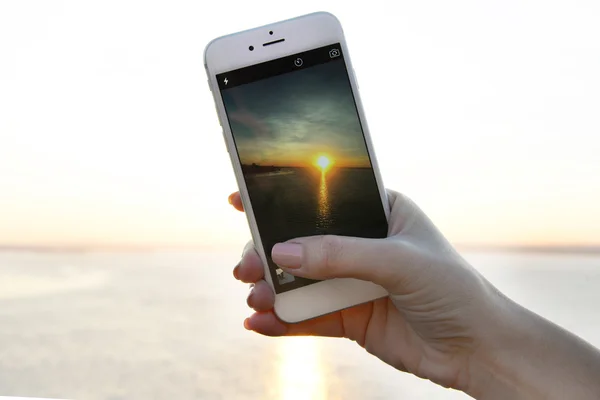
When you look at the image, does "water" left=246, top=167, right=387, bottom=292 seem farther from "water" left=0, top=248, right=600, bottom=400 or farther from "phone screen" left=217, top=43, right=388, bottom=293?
"water" left=0, top=248, right=600, bottom=400

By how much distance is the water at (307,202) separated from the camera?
0.84 metres

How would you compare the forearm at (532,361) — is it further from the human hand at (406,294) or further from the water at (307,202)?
the water at (307,202)

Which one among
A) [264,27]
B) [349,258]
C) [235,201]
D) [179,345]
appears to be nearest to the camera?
[349,258]

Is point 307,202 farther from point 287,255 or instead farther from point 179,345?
point 179,345

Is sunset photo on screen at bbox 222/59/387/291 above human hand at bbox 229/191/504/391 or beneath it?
above

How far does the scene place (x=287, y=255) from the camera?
779 millimetres

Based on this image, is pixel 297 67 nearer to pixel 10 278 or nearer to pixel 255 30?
pixel 255 30

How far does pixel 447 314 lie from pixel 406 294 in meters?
0.07

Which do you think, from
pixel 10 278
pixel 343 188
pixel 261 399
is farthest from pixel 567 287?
pixel 10 278

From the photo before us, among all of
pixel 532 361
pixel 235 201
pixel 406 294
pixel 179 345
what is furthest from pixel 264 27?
pixel 179 345

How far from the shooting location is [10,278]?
3.07 meters

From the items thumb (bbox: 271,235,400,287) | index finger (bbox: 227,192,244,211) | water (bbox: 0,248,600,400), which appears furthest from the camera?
water (bbox: 0,248,600,400)

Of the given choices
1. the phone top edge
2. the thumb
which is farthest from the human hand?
the phone top edge

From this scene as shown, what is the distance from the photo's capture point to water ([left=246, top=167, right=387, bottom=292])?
84cm
